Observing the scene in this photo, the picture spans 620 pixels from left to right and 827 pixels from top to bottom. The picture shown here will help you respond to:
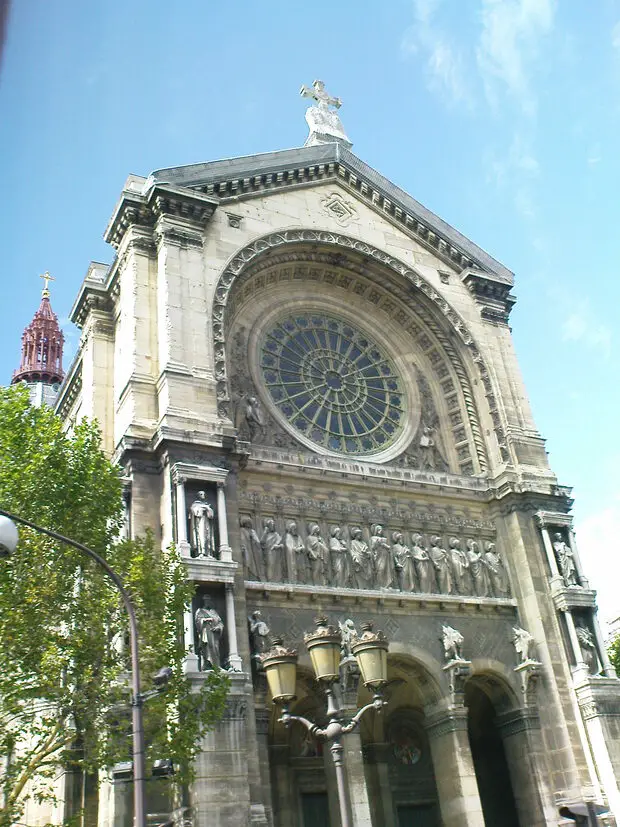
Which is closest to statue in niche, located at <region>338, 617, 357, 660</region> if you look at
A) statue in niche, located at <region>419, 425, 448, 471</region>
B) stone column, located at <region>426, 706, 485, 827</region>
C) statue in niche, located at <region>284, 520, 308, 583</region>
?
statue in niche, located at <region>284, 520, 308, 583</region>

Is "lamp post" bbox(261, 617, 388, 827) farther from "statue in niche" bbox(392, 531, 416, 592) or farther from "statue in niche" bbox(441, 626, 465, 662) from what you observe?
"statue in niche" bbox(392, 531, 416, 592)

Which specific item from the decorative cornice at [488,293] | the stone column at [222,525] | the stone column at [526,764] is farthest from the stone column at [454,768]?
the decorative cornice at [488,293]

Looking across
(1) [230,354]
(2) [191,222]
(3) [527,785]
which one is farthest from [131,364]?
(3) [527,785]

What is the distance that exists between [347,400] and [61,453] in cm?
1178

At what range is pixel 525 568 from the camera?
79.3 ft

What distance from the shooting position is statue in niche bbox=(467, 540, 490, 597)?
23.8 metres

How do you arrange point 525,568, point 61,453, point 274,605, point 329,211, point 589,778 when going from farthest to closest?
1. point 329,211
2. point 525,568
3. point 589,778
4. point 274,605
5. point 61,453

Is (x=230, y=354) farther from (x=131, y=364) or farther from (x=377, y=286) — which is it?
(x=377, y=286)

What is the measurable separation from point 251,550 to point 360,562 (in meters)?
3.10

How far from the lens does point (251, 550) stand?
20.8m

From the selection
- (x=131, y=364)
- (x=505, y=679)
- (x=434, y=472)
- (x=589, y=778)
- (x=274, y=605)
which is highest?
(x=131, y=364)

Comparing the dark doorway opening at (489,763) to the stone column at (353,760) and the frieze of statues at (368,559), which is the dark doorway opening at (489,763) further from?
the stone column at (353,760)

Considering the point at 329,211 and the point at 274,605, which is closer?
the point at 274,605

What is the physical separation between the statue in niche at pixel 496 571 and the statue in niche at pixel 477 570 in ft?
0.62
